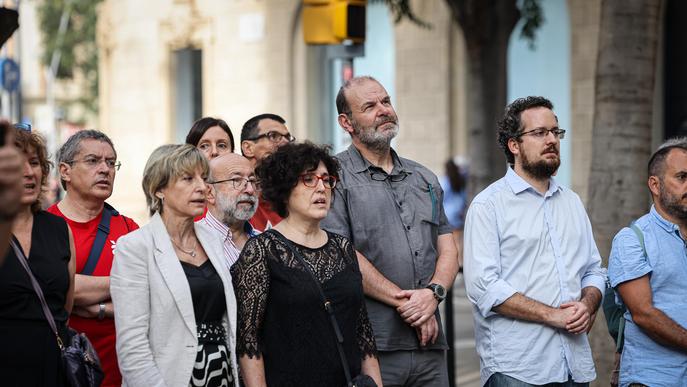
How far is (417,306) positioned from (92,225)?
1.78 meters

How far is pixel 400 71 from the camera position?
21.1 meters

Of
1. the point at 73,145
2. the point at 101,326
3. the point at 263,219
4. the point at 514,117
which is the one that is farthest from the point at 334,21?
the point at 101,326

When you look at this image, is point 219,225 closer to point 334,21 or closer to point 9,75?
point 334,21

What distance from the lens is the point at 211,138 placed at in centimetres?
743

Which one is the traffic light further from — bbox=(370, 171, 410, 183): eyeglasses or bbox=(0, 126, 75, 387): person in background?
bbox=(0, 126, 75, 387): person in background

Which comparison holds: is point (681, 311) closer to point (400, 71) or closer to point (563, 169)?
point (563, 169)

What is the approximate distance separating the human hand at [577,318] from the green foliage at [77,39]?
4107 cm

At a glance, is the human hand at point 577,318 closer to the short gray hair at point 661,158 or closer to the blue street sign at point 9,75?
the short gray hair at point 661,158

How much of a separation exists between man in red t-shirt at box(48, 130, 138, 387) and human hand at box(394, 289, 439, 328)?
4.82 ft

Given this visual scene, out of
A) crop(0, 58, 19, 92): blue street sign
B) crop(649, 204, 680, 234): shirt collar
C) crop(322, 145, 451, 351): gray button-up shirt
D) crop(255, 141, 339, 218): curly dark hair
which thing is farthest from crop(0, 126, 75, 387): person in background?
crop(0, 58, 19, 92): blue street sign

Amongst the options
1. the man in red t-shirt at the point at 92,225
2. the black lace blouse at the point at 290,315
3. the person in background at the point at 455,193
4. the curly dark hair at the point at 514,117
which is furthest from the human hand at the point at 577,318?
the person in background at the point at 455,193

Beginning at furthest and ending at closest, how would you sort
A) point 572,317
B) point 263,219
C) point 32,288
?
point 263,219 < point 572,317 < point 32,288

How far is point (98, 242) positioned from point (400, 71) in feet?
51.3

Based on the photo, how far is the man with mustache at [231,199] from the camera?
600 centimetres
